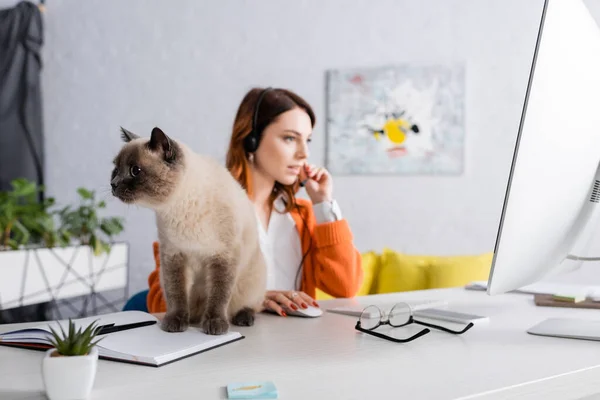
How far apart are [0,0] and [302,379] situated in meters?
3.88

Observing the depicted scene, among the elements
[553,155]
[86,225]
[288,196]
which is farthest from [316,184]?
[86,225]

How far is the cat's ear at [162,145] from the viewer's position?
911 millimetres

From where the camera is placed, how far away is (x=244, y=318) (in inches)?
40.5

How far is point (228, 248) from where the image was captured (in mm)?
971

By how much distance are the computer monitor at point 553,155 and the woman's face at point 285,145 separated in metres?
0.88

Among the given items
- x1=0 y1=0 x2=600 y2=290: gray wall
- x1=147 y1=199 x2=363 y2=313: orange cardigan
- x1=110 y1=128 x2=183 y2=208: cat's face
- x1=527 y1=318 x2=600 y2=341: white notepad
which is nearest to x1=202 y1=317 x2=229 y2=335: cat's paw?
x1=110 y1=128 x2=183 y2=208: cat's face

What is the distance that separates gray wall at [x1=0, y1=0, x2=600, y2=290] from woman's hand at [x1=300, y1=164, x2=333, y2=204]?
4.54ft

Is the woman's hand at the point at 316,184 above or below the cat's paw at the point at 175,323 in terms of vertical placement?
above

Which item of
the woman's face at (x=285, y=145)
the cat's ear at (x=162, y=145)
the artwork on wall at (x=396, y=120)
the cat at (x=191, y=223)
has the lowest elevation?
the cat at (x=191, y=223)

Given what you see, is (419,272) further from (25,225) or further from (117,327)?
(25,225)

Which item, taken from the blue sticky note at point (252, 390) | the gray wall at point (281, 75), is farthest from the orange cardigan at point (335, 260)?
the gray wall at point (281, 75)

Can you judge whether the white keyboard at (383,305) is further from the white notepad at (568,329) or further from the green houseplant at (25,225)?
the green houseplant at (25,225)

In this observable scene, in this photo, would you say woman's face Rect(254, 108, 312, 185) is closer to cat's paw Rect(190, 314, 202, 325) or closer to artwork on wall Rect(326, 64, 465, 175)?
cat's paw Rect(190, 314, 202, 325)

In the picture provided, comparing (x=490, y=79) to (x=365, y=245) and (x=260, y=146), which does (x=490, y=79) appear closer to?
(x=365, y=245)
